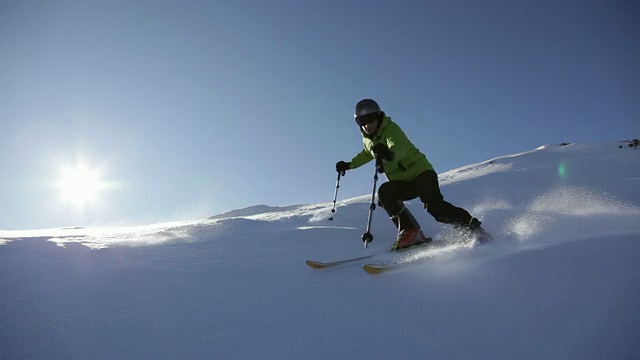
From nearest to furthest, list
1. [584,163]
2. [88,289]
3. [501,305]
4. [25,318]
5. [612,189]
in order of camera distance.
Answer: [25,318], [501,305], [88,289], [612,189], [584,163]

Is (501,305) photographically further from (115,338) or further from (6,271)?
(6,271)

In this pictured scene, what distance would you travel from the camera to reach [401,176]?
541 centimetres

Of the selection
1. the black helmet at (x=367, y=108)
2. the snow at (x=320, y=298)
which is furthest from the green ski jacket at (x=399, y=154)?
the snow at (x=320, y=298)

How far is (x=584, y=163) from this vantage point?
10398mm

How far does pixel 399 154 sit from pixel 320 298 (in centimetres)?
261

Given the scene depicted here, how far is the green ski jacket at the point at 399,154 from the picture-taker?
5117mm

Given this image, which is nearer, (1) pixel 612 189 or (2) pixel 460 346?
(2) pixel 460 346

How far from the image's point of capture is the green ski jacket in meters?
5.12

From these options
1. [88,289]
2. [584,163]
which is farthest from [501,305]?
[584,163]

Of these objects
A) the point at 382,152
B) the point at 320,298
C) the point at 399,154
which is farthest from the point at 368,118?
the point at 320,298

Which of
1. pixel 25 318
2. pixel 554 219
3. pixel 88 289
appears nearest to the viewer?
pixel 25 318

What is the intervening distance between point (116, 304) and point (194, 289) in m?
0.60

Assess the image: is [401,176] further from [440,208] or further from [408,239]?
[408,239]

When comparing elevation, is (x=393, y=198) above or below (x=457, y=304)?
above
